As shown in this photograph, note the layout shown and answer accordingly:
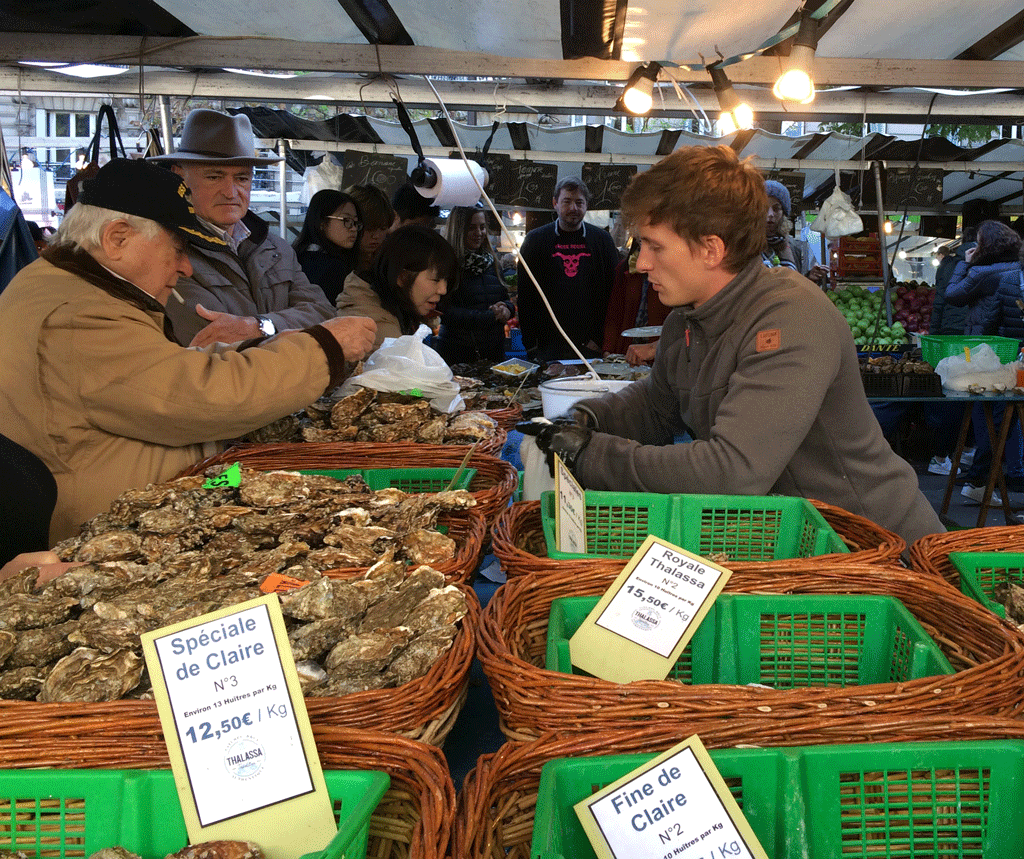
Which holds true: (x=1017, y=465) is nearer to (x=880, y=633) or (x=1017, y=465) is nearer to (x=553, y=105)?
(x=553, y=105)

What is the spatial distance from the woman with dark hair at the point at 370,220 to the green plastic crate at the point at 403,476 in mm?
2351

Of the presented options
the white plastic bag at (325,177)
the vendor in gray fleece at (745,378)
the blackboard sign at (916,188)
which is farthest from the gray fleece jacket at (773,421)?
the blackboard sign at (916,188)

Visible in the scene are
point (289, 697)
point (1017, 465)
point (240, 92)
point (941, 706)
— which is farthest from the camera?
point (1017, 465)

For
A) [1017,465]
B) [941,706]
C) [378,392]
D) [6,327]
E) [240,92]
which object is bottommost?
[1017,465]

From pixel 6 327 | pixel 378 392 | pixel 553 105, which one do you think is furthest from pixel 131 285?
pixel 553 105

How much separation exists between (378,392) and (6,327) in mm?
1069

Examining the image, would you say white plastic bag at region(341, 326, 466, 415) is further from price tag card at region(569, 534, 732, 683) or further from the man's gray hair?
price tag card at region(569, 534, 732, 683)

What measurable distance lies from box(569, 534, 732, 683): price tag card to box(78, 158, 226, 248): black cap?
53.2 inches

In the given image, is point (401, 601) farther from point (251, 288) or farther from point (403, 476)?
point (251, 288)

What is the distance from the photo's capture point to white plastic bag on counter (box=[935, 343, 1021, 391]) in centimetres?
498

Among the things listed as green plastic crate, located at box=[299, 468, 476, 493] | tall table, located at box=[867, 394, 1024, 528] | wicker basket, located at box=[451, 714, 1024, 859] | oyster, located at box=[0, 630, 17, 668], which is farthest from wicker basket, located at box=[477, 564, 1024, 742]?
tall table, located at box=[867, 394, 1024, 528]

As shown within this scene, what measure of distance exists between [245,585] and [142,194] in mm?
1068

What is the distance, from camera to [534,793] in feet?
3.16

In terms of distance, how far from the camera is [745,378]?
1.72 m
